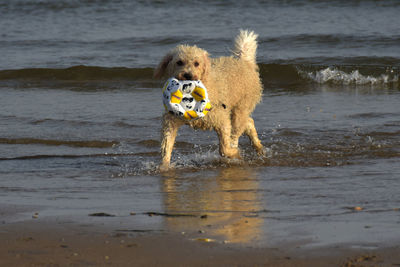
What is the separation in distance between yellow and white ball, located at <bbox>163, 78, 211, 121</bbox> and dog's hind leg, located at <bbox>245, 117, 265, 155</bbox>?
1581mm

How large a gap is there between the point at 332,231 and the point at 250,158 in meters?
3.47

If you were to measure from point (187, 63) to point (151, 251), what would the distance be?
2.94 m

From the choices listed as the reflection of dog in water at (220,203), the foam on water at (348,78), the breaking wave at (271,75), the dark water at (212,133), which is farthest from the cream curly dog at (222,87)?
the foam on water at (348,78)

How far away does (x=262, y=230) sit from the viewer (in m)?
4.43

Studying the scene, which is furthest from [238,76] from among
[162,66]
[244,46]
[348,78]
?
[348,78]

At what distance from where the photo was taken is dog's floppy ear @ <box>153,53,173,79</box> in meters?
6.85

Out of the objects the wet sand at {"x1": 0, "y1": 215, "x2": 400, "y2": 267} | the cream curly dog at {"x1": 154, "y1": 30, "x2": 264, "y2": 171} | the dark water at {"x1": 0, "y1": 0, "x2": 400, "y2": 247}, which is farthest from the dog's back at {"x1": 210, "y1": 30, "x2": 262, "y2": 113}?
the wet sand at {"x1": 0, "y1": 215, "x2": 400, "y2": 267}

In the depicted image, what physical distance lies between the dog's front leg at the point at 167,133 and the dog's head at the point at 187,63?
0.45 meters

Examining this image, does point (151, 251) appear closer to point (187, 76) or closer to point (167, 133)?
point (187, 76)

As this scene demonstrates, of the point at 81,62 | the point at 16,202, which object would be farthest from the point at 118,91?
the point at 16,202

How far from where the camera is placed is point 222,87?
7.27 meters

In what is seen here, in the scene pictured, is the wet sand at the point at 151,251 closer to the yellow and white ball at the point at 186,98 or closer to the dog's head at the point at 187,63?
the yellow and white ball at the point at 186,98

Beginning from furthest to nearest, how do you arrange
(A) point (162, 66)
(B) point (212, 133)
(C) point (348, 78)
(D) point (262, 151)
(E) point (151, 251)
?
(C) point (348, 78)
(B) point (212, 133)
(D) point (262, 151)
(A) point (162, 66)
(E) point (151, 251)

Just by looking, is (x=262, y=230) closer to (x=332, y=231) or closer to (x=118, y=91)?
(x=332, y=231)
